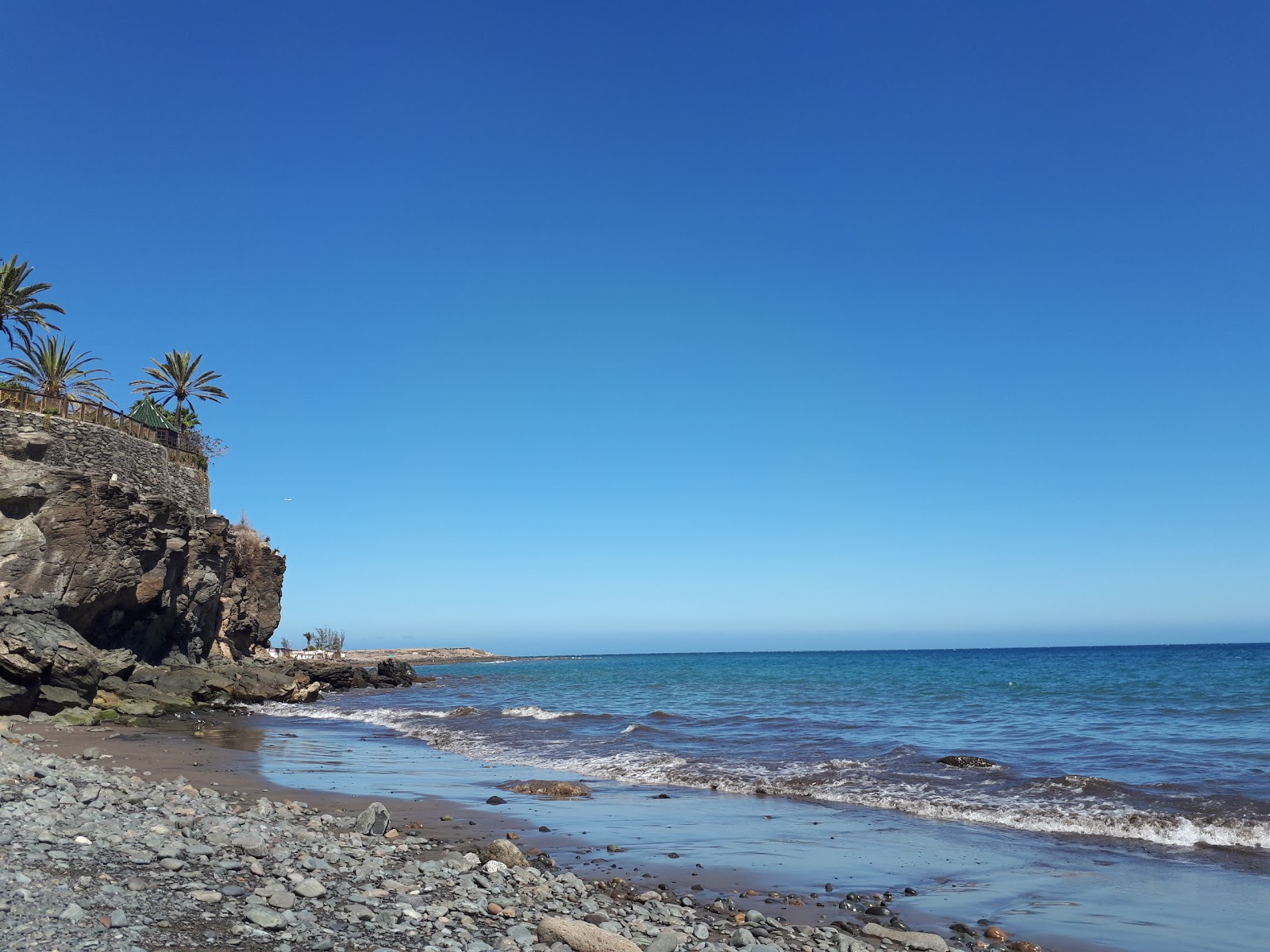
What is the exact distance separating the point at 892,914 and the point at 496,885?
3.90 m

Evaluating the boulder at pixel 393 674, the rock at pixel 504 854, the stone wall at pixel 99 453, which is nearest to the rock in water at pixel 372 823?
the rock at pixel 504 854

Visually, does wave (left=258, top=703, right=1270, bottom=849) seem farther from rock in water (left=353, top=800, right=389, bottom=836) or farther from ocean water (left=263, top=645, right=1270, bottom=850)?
rock in water (left=353, top=800, right=389, bottom=836)

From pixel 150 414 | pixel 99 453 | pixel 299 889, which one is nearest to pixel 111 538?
pixel 99 453

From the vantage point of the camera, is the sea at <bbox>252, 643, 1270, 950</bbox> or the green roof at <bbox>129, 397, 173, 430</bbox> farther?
the green roof at <bbox>129, 397, 173, 430</bbox>

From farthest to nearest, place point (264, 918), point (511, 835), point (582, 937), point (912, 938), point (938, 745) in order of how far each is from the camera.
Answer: point (938, 745) → point (511, 835) → point (912, 938) → point (582, 937) → point (264, 918)

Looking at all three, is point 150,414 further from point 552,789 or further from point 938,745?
point 938,745

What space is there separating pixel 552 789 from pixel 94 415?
88.6 feet

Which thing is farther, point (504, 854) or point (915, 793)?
point (915, 793)

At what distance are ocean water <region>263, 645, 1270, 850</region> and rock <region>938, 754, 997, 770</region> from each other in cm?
27

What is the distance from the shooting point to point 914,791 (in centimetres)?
1519

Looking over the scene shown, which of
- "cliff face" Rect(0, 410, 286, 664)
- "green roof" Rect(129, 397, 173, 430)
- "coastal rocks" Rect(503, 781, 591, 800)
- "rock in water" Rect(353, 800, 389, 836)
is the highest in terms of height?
"green roof" Rect(129, 397, 173, 430)

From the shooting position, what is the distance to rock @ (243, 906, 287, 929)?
18.7 feet

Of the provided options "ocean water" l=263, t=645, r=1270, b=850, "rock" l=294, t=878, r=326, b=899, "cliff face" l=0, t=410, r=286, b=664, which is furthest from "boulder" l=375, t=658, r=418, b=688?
"rock" l=294, t=878, r=326, b=899

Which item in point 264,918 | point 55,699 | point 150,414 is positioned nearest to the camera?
point 264,918
